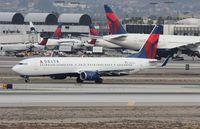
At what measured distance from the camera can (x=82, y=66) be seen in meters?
77.1

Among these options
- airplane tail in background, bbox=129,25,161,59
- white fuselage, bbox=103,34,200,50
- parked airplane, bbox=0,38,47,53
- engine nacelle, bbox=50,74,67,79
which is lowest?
parked airplane, bbox=0,38,47,53

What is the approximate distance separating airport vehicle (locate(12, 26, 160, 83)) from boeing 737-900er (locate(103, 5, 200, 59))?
48.1 m

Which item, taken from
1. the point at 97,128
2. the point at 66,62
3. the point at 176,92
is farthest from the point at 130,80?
the point at 97,128

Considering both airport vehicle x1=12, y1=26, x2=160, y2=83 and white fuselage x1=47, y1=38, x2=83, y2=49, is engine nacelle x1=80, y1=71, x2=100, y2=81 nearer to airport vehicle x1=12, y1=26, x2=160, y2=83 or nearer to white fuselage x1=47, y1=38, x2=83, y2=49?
airport vehicle x1=12, y1=26, x2=160, y2=83

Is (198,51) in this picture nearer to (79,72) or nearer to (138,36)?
(138,36)

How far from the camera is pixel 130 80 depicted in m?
80.2

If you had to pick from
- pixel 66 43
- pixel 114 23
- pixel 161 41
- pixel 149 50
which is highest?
pixel 114 23

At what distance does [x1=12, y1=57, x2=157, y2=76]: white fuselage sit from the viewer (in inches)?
2945

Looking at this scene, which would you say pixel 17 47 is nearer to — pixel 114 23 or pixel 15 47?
pixel 15 47

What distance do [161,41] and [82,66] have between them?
53937 mm

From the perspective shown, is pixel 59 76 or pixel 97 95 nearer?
pixel 97 95

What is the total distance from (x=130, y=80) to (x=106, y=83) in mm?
5703

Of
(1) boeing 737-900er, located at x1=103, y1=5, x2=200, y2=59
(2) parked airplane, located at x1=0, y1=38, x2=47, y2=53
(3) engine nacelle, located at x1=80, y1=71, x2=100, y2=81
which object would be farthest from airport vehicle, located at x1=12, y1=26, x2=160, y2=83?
(2) parked airplane, located at x1=0, y1=38, x2=47, y2=53

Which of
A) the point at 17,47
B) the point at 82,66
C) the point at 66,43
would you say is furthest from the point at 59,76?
the point at 66,43
